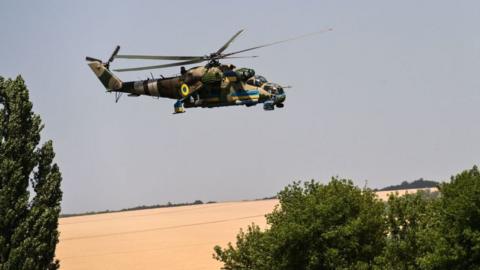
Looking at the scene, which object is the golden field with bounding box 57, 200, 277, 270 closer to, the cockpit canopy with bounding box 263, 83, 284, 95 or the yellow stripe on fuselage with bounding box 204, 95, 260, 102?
the yellow stripe on fuselage with bounding box 204, 95, 260, 102

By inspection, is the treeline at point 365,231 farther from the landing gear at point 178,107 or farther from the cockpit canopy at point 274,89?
the landing gear at point 178,107

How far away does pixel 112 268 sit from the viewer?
98.1 m

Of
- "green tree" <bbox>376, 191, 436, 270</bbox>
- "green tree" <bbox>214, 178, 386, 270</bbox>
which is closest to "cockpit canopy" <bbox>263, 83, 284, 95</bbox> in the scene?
"green tree" <bbox>214, 178, 386, 270</bbox>

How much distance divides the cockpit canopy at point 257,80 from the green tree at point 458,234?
15.9 m

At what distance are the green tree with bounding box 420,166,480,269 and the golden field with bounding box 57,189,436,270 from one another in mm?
13030

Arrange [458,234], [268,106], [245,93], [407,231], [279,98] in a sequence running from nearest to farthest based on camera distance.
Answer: [458,234] < [268,106] < [279,98] < [245,93] < [407,231]

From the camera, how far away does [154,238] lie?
13350 cm

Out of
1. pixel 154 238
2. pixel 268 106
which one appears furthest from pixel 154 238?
pixel 268 106

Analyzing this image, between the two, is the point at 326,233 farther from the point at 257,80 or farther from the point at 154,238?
the point at 154,238

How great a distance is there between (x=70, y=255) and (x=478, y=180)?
243ft

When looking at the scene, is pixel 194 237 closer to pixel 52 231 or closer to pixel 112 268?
pixel 112 268

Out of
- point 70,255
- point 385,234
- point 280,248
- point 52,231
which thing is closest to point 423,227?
point 385,234

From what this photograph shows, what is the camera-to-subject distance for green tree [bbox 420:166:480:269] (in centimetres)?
5312

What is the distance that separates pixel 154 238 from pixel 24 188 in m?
74.7
